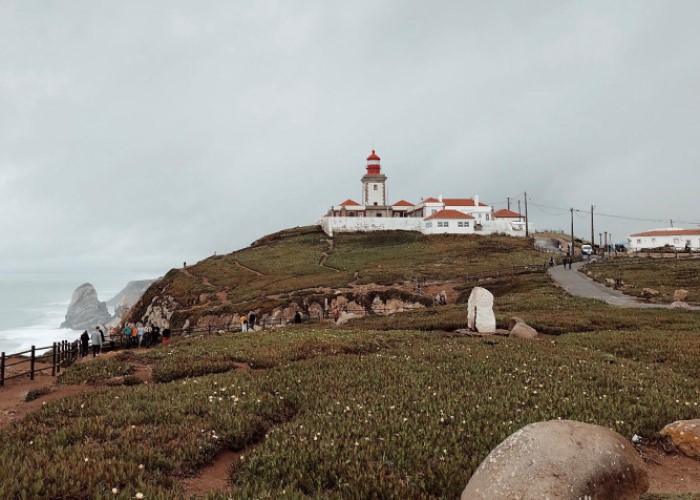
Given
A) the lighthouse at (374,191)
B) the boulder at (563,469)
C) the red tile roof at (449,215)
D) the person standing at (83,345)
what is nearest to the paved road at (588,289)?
the boulder at (563,469)

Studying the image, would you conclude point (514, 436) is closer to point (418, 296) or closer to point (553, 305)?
point (553, 305)

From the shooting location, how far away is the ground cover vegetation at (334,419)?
25.1 feet

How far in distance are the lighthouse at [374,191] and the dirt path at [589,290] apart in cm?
7291

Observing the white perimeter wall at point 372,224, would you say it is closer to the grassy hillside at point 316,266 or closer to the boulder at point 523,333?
the grassy hillside at point 316,266

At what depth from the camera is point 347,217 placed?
127m

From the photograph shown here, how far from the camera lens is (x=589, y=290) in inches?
1975

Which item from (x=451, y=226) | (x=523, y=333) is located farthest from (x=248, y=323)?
(x=451, y=226)

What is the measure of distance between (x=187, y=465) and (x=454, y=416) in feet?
20.3

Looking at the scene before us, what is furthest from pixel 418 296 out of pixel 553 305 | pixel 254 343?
pixel 254 343

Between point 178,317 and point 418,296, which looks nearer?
point 418,296

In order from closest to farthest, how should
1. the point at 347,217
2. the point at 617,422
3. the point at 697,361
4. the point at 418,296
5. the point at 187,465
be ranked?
the point at 187,465 < the point at 617,422 < the point at 697,361 < the point at 418,296 < the point at 347,217

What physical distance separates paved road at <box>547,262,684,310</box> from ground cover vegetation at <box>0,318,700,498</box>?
2491 centimetres

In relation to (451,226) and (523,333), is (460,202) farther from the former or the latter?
(523,333)

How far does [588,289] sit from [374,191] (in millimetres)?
93623
